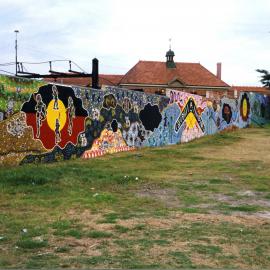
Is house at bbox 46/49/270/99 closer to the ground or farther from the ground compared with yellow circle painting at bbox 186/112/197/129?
farther from the ground

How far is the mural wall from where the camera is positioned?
1184 cm

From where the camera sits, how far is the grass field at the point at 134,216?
5.26 meters

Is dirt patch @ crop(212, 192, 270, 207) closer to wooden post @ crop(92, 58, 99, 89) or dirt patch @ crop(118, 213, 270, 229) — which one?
dirt patch @ crop(118, 213, 270, 229)

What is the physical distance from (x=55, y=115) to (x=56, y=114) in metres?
0.06

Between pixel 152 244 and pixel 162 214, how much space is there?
170 centimetres

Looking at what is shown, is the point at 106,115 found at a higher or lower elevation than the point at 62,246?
higher

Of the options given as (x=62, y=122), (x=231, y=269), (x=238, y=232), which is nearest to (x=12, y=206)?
(x=238, y=232)

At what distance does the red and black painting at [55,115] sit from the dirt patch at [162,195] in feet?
13.3

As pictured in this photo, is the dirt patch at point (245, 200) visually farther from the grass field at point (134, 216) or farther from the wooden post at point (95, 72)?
the wooden post at point (95, 72)

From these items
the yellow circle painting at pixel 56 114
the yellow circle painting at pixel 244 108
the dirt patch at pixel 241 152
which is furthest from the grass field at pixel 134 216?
the yellow circle painting at pixel 244 108

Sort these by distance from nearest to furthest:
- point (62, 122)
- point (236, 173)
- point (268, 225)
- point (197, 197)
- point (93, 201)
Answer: point (268, 225), point (93, 201), point (197, 197), point (236, 173), point (62, 122)

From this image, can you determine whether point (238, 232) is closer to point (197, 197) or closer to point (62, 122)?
point (197, 197)

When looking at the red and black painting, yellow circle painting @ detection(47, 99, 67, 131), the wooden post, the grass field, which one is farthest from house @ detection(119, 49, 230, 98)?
the grass field

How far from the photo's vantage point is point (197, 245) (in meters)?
5.73
